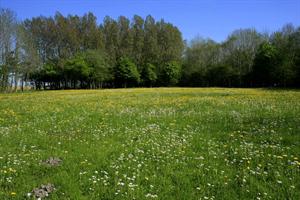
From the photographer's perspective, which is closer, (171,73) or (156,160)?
(156,160)

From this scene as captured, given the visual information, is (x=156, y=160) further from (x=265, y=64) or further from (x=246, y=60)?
(x=246, y=60)

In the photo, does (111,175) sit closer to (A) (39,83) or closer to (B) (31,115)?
(B) (31,115)

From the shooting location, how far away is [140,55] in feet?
354

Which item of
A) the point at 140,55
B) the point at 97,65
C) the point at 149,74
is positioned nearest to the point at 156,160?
the point at 97,65

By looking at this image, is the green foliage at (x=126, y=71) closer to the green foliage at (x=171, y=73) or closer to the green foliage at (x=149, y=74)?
the green foliage at (x=149, y=74)

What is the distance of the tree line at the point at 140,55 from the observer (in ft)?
290

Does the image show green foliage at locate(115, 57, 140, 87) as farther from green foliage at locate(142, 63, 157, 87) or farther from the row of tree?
the row of tree

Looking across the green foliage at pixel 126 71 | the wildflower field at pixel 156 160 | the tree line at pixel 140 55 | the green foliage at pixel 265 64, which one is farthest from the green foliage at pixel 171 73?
the wildflower field at pixel 156 160

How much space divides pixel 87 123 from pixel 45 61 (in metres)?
92.6

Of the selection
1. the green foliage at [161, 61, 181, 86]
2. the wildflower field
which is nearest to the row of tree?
the green foliage at [161, 61, 181, 86]

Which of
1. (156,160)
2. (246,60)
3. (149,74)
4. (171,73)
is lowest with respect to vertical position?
(156,160)

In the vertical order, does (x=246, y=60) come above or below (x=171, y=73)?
above

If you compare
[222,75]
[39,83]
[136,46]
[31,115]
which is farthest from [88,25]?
[31,115]

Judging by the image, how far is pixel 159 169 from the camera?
784 cm
